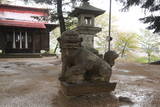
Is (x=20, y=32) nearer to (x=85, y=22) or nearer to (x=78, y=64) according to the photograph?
(x=85, y=22)

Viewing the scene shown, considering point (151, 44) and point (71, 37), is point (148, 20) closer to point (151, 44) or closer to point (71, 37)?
point (71, 37)

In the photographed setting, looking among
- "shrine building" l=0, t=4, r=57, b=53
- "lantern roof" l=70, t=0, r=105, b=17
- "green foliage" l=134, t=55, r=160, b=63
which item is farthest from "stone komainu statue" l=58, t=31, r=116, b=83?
"green foliage" l=134, t=55, r=160, b=63

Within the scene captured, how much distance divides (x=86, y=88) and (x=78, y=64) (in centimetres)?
34

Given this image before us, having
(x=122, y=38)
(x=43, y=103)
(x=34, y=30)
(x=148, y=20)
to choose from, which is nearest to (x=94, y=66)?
(x=43, y=103)

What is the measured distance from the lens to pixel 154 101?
1.94 meters

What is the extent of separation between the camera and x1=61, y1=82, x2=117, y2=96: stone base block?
6.03ft

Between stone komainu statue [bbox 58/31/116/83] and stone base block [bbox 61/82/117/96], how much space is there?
70 millimetres

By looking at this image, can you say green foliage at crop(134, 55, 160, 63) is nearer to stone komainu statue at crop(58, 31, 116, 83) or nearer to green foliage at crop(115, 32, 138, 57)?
green foliage at crop(115, 32, 138, 57)

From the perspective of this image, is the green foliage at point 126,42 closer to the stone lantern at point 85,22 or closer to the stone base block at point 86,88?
the stone lantern at point 85,22

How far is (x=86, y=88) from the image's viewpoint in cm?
188

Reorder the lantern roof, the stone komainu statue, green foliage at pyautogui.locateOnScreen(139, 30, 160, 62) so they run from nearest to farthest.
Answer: the stone komainu statue
the lantern roof
green foliage at pyautogui.locateOnScreen(139, 30, 160, 62)

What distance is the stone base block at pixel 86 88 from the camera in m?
1.84

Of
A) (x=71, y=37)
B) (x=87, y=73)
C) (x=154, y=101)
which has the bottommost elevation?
(x=154, y=101)

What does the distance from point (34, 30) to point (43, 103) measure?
1104 centimetres
